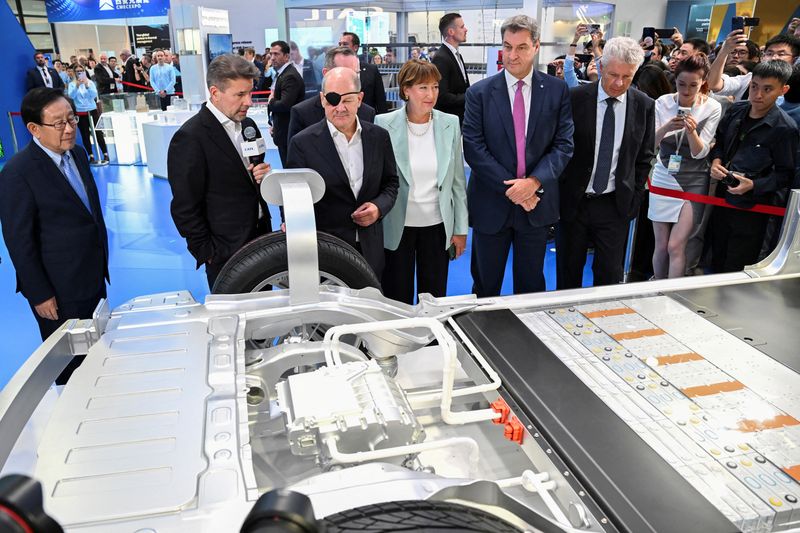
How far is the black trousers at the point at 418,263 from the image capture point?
3.31m

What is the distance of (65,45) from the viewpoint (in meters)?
17.5

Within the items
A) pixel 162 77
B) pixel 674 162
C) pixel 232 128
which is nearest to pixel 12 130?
pixel 162 77

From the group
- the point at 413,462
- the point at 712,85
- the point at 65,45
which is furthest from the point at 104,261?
the point at 65,45

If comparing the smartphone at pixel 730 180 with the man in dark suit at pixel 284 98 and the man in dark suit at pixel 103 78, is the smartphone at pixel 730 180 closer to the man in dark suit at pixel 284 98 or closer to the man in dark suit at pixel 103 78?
the man in dark suit at pixel 284 98

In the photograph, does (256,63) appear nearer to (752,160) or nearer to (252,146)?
(252,146)

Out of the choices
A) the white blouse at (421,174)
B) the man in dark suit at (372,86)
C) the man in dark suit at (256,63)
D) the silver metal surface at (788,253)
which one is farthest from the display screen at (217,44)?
the silver metal surface at (788,253)

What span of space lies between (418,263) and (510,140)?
833 mm

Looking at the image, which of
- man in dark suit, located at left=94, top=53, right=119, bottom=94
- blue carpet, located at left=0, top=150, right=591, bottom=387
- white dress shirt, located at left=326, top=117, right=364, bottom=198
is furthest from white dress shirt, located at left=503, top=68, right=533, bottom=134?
man in dark suit, located at left=94, top=53, right=119, bottom=94

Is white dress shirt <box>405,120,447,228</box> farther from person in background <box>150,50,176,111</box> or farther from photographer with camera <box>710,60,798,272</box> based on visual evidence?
person in background <box>150,50,176,111</box>

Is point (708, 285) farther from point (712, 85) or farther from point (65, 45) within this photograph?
point (65, 45)

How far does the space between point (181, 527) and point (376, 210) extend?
2.03m

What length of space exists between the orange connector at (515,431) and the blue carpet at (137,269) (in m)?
3.01

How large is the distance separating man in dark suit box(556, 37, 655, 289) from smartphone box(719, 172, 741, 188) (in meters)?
0.51

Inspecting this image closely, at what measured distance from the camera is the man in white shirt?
14.2 ft
